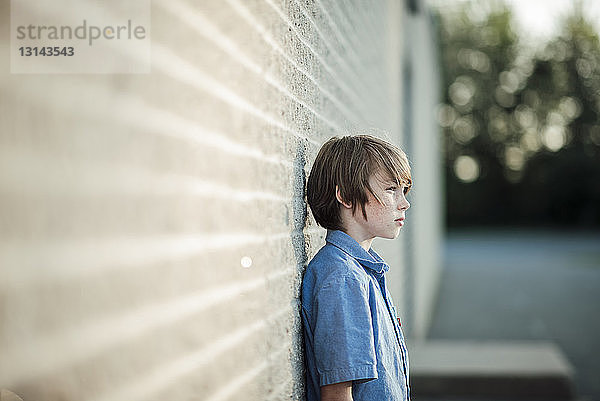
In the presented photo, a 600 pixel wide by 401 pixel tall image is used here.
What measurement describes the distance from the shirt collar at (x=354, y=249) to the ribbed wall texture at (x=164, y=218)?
119mm

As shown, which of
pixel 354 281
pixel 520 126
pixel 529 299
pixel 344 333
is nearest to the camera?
pixel 344 333

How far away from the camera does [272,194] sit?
189 cm

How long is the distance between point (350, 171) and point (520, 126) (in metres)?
29.7

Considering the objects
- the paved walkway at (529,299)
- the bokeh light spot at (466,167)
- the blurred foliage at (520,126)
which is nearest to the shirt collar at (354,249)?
the paved walkway at (529,299)

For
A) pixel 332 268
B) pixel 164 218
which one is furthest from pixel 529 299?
pixel 164 218

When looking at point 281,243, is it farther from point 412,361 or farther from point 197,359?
point 412,361

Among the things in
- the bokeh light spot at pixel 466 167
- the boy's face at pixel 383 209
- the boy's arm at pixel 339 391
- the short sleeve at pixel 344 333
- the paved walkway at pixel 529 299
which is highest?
the bokeh light spot at pixel 466 167

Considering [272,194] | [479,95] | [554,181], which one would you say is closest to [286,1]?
[272,194]

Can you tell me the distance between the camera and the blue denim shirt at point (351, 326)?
1.95 meters

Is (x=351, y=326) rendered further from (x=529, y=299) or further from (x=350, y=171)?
(x=529, y=299)

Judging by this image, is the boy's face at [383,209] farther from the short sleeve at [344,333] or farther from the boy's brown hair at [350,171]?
the short sleeve at [344,333]

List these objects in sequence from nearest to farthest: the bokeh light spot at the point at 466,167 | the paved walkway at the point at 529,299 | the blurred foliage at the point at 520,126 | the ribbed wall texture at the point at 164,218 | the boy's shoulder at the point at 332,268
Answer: the ribbed wall texture at the point at 164,218
the boy's shoulder at the point at 332,268
the paved walkway at the point at 529,299
the blurred foliage at the point at 520,126
the bokeh light spot at the point at 466,167

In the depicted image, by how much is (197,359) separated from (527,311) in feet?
32.1

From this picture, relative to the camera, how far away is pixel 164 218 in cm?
125
